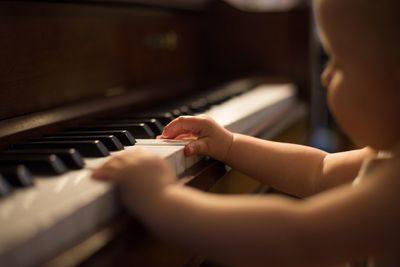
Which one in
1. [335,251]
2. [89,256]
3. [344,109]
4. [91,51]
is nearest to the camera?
[89,256]

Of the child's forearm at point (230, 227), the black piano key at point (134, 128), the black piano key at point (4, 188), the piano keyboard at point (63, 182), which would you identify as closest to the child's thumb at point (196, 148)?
the piano keyboard at point (63, 182)

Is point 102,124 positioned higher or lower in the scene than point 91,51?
lower

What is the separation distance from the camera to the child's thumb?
932 millimetres

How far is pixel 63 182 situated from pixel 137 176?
0.30ft

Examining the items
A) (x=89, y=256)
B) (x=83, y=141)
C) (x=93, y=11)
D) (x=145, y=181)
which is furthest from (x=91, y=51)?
(x=89, y=256)

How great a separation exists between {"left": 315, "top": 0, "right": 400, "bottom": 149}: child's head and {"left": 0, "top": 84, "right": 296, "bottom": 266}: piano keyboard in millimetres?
275

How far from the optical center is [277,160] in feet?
3.61

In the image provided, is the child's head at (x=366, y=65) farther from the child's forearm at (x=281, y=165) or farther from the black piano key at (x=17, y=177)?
the black piano key at (x=17, y=177)

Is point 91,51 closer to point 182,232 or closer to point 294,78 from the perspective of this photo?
point 182,232

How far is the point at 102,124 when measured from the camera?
116 cm

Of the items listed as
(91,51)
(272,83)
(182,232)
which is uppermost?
(91,51)

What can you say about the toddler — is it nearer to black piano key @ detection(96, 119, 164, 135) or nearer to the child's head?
the child's head

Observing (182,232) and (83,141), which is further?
(83,141)

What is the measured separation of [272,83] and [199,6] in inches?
16.5
